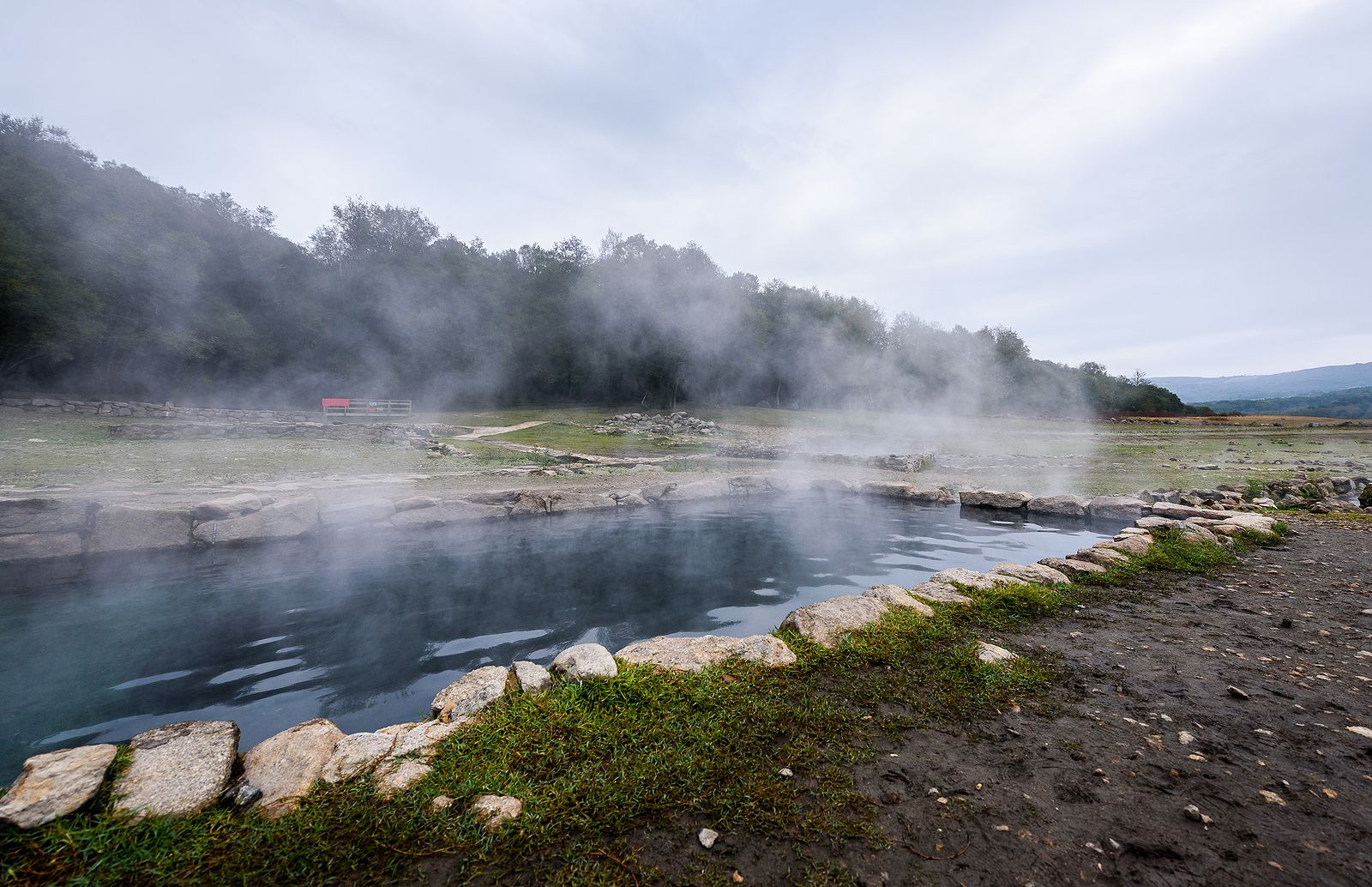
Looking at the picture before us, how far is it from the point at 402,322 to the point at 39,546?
810 inches

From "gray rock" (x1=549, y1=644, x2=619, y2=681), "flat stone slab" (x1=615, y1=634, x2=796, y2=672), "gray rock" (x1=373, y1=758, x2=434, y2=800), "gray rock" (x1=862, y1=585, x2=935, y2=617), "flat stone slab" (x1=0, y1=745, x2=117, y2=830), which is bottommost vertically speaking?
"gray rock" (x1=862, y1=585, x2=935, y2=617)

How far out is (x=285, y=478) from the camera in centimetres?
701

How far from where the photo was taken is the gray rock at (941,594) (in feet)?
10.9

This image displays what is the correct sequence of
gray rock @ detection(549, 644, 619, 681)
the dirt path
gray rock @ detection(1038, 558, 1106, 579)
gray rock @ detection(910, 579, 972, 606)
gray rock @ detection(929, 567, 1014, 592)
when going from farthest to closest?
the dirt path
gray rock @ detection(1038, 558, 1106, 579)
gray rock @ detection(929, 567, 1014, 592)
gray rock @ detection(910, 579, 972, 606)
gray rock @ detection(549, 644, 619, 681)

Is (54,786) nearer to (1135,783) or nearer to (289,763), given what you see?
(289,763)

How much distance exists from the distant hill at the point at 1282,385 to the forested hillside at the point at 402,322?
16827 centimetres

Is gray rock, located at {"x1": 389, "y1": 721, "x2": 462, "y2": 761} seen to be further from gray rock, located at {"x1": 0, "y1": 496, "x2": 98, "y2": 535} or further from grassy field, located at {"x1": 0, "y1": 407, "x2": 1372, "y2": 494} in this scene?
grassy field, located at {"x1": 0, "y1": 407, "x2": 1372, "y2": 494}

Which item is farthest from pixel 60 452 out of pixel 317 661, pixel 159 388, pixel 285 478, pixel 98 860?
pixel 159 388

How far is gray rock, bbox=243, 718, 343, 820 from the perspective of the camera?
1.51 metres

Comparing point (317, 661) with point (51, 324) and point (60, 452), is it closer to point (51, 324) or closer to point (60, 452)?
point (60, 452)

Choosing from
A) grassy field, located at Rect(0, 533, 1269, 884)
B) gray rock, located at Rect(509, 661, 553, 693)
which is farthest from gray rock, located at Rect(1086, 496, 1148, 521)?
gray rock, located at Rect(509, 661, 553, 693)

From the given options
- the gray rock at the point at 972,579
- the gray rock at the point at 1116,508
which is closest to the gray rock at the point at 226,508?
the gray rock at the point at 972,579

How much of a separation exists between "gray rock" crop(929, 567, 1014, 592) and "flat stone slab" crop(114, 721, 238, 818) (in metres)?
3.97

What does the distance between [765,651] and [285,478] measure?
748 centimetres
